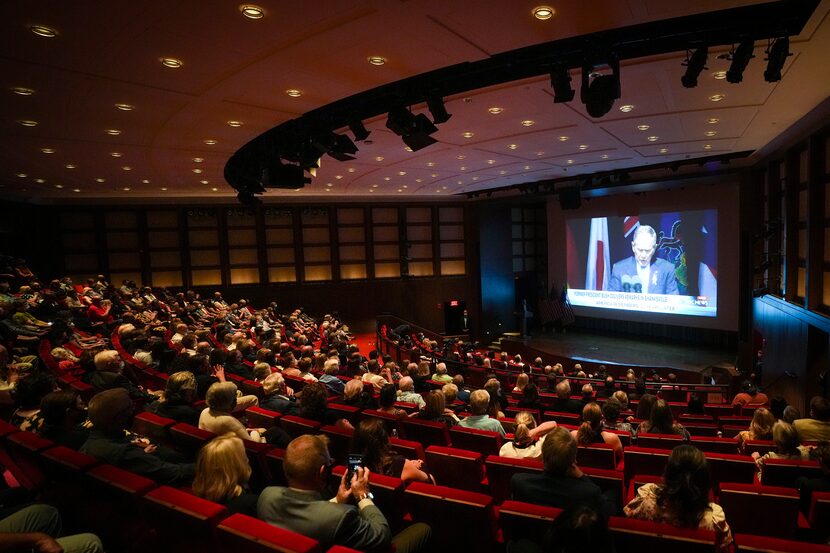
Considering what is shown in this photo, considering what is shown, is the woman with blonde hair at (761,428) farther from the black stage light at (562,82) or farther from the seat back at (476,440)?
the black stage light at (562,82)

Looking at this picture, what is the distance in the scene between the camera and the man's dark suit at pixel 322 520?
1866 mm

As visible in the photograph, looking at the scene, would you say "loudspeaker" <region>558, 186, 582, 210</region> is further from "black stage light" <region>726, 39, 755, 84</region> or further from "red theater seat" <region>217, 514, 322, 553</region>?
"red theater seat" <region>217, 514, 322, 553</region>

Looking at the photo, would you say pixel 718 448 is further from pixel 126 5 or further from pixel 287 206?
pixel 287 206

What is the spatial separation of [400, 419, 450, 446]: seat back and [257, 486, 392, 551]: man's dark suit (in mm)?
1684

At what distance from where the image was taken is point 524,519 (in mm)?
2078

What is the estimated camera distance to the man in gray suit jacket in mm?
1875

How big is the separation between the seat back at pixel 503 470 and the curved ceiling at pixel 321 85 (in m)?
3.21

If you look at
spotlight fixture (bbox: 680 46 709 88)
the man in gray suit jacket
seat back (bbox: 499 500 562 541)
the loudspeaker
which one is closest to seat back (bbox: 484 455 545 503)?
seat back (bbox: 499 500 562 541)

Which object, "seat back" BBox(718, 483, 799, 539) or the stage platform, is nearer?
"seat back" BBox(718, 483, 799, 539)

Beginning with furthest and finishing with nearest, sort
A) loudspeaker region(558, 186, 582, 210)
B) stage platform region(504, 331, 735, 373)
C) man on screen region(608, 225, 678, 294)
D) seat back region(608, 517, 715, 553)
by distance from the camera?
man on screen region(608, 225, 678, 294)
loudspeaker region(558, 186, 582, 210)
stage platform region(504, 331, 735, 373)
seat back region(608, 517, 715, 553)

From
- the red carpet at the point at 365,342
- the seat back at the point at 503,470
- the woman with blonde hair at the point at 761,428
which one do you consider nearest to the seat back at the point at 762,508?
the seat back at the point at 503,470

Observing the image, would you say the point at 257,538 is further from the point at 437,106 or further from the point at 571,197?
the point at 571,197

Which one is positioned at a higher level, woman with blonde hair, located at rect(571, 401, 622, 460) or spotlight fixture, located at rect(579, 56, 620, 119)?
spotlight fixture, located at rect(579, 56, 620, 119)

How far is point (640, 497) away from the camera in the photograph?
2.38 metres
